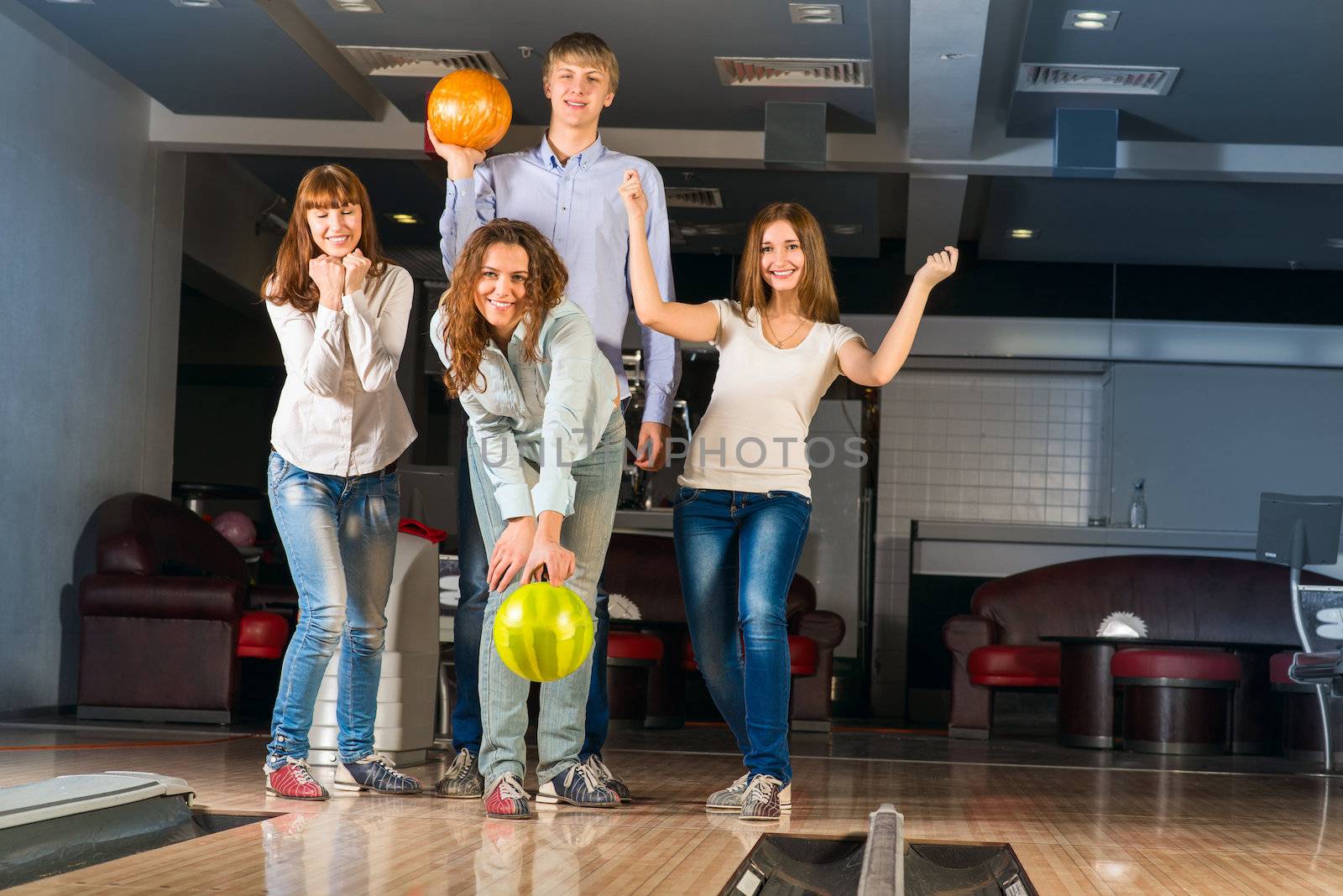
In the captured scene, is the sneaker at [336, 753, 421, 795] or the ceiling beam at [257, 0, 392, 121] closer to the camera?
Answer: the sneaker at [336, 753, 421, 795]

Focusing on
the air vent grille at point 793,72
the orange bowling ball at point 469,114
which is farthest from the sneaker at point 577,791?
the air vent grille at point 793,72

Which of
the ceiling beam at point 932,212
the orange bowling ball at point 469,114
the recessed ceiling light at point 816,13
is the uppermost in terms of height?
the recessed ceiling light at point 816,13

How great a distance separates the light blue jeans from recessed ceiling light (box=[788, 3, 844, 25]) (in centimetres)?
276

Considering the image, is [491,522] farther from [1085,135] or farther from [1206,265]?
[1206,265]

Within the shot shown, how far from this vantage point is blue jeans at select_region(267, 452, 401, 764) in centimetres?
282

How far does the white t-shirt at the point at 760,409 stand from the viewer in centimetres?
285

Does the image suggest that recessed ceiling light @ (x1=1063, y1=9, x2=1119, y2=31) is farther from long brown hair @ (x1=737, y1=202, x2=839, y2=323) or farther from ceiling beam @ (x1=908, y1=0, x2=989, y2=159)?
long brown hair @ (x1=737, y1=202, x2=839, y2=323)

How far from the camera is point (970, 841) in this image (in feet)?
8.34

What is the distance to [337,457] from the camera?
112 inches

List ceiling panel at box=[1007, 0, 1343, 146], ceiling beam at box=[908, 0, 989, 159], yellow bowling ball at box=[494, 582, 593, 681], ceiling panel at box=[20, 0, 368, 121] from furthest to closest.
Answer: ceiling panel at box=[20, 0, 368, 121] → ceiling panel at box=[1007, 0, 1343, 146] → ceiling beam at box=[908, 0, 989, 159] → yellow bowling ball at box=[494, 582, 593, 681]

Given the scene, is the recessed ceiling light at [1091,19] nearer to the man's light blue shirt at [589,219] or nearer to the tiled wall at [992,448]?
the man's light blue shirt at [589,219]

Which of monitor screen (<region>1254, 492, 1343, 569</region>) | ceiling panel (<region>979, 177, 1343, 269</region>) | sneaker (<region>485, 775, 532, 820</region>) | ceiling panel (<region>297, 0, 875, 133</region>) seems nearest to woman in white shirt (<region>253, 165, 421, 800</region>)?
sneaker (<region>485, 775, 532, 820</region>)

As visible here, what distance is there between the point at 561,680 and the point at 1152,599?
5.52 meters

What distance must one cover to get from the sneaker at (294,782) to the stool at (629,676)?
318 cm
